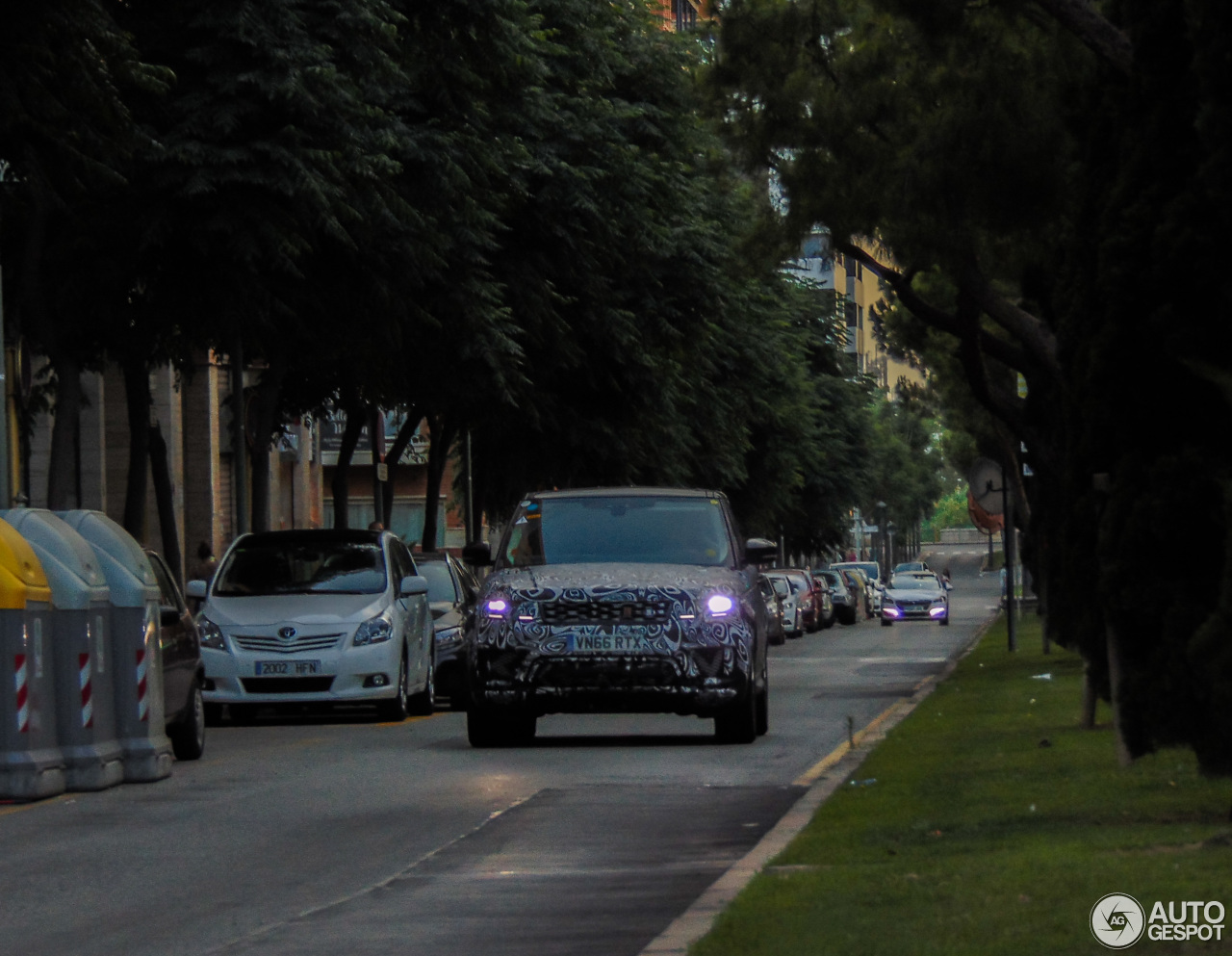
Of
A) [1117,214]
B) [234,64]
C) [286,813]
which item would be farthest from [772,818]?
[234,64]

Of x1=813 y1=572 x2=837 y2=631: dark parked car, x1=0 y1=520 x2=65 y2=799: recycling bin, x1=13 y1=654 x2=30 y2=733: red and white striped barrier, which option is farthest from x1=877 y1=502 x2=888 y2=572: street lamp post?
x1=13 y1=654 x2=30 y2=733: red and white striped barrier

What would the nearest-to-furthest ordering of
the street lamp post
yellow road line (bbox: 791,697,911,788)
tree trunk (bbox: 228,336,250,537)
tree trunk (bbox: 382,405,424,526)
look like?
1. yellow road line (bbox: 791,697,911,788)
2. tree trunk (bbox: 228,336,250,537)
3. tree trunk (bbox: 382,405,424,526)
4. the street lamp post

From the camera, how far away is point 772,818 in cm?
1269

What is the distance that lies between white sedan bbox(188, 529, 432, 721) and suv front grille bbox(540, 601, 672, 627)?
4824 mm

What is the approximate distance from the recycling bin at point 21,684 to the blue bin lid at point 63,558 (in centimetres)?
41

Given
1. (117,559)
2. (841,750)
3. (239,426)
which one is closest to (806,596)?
(239,426)

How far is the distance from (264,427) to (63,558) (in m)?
18.0

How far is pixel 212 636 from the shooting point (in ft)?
71.2

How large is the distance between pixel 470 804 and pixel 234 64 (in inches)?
458

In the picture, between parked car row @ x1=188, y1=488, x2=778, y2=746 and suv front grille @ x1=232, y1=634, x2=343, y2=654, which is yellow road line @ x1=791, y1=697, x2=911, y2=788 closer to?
parked car row @ x1=188, y1=488, x2=778, y2=746

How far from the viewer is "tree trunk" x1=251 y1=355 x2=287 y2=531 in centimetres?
3114

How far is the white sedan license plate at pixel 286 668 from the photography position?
21.5m

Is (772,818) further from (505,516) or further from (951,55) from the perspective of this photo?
(505,516)

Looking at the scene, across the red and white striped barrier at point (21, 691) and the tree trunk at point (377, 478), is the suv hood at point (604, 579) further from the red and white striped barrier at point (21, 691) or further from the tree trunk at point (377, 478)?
the tree trunk at point (377, 478)
